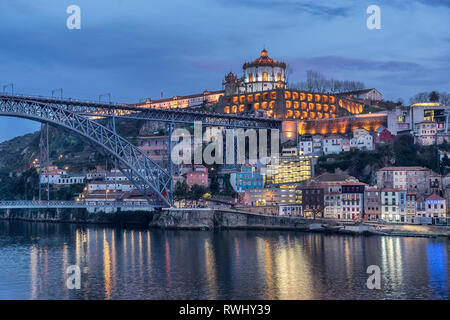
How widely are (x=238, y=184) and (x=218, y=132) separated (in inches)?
470

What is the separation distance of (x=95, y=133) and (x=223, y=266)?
61.7ft

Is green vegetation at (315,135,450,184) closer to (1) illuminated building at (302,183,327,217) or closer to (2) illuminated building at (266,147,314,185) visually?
(2) illuminated building at (266,147,314,185)

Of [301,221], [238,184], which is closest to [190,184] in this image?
[238,184]

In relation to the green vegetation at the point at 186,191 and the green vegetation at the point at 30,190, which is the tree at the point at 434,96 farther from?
the green vegetation at the point at 30,190

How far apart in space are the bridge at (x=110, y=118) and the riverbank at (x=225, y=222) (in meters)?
1.91

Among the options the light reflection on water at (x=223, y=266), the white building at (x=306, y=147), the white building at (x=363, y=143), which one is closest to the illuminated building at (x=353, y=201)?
the light reflection on water at (x=223, y=266)

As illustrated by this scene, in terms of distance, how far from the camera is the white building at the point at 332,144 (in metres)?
63.8

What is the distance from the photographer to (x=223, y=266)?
1304 inches

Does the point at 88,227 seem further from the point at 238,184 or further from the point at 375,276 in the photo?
the point at 375,276

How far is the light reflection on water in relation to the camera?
2648 cm

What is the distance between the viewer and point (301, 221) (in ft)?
167

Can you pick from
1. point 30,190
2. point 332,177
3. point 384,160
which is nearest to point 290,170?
point 332,177

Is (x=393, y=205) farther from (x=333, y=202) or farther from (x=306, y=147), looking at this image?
(x=306, y=147)

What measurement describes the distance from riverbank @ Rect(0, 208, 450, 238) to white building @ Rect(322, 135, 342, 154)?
48.4 ft
